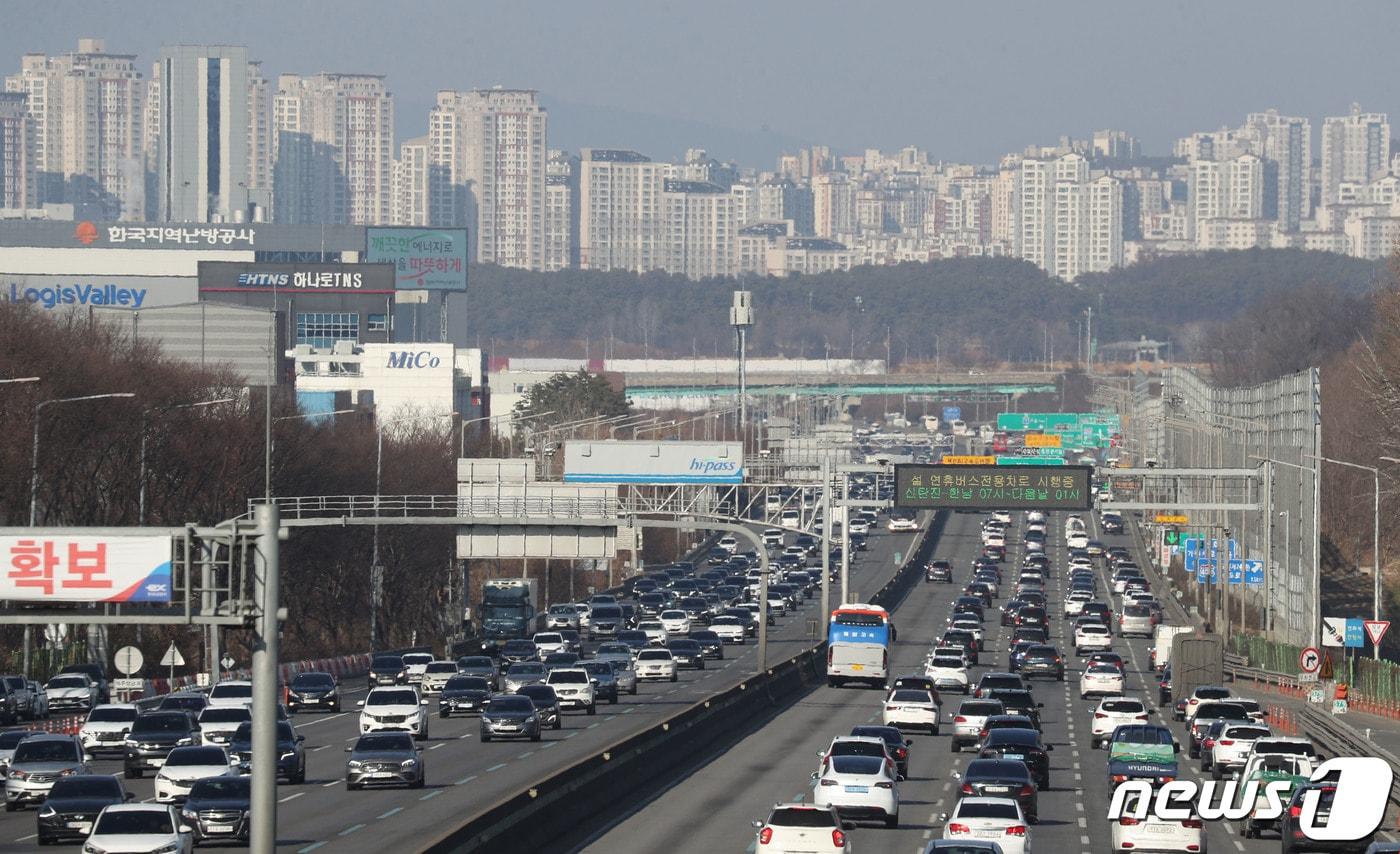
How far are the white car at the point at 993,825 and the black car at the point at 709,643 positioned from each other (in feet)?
184

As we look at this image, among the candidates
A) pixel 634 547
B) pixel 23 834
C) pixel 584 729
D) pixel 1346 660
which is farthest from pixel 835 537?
pixel 23 834

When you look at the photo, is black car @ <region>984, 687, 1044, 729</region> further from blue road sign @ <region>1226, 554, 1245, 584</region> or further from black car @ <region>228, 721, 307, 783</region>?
blue road sign @ <region>1226, 554, 1245, 584</region>

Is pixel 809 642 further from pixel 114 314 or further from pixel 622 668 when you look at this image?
pixel 114 314

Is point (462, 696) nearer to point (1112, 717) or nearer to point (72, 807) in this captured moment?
point (1112, 717)

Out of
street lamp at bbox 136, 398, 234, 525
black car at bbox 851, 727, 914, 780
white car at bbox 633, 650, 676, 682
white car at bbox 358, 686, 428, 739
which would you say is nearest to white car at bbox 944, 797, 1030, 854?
black car at bbox 851, 727, 914, 780

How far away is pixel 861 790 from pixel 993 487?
1962 inches

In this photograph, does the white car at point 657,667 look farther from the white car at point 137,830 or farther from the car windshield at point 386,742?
the white car at point 137,830

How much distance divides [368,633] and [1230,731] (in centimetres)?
6880

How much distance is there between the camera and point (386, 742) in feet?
158

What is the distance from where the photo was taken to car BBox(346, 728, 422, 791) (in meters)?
46.9

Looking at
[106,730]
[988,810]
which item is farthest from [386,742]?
[988,810]

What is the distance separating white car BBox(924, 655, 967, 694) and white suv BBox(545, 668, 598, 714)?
11701 millimetres

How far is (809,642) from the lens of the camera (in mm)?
102500

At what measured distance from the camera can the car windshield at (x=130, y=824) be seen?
3503cm
